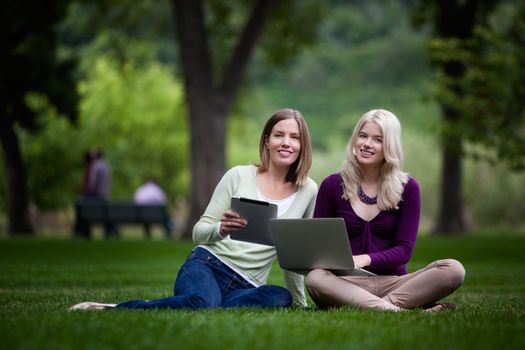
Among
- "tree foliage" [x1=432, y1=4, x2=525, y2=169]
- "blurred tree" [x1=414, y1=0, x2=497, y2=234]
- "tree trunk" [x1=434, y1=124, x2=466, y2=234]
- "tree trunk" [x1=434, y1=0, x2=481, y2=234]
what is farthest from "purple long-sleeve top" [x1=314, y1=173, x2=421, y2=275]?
"tree trunk" [x1=434, y1=124, x2=466, y2=234]

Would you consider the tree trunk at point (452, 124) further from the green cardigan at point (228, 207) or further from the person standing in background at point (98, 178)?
the green cardigan at point (228, 207)

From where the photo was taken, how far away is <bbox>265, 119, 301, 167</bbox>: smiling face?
7324 millimetres

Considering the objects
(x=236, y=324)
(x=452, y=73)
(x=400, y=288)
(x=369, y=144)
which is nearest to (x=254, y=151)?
(x=452, y=73)

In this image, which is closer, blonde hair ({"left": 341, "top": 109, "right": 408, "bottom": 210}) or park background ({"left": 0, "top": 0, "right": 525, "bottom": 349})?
park background ({"left": 0, "top": 0, "right": 525, "bottom": 349})

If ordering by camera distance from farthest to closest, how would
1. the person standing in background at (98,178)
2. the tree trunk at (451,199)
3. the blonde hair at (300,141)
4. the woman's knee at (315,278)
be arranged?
the tree trunk at (451,199)
the person standing in background at (98,178)
the blonde hair at (300,141)
the woman's knee at (315,278)

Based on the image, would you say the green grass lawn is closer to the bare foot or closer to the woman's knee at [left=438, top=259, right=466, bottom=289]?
the bare foot

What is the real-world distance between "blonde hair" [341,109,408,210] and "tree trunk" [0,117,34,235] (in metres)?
16.6

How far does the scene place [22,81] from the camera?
2320 cm

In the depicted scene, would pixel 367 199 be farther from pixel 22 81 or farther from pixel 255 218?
pixel 22 81

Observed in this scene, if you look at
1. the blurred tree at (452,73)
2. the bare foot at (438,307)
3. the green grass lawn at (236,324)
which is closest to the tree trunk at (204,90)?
the blurred tree at (452,73)

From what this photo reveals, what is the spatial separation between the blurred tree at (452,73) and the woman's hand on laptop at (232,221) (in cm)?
1353

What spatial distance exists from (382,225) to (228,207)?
1.15 metres

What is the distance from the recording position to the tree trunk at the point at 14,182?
23000 millimetres

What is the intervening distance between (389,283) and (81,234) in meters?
17.5
